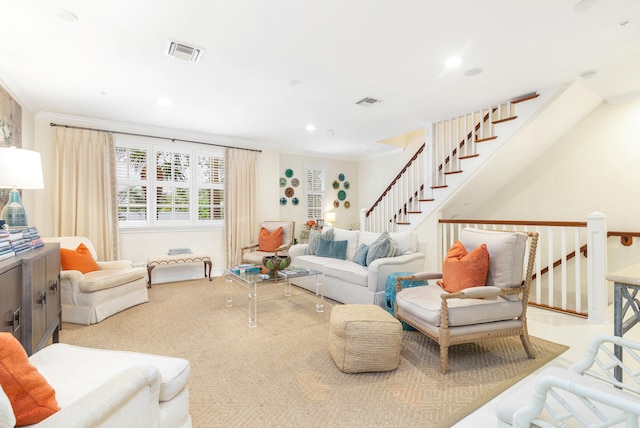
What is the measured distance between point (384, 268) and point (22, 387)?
2930 mm

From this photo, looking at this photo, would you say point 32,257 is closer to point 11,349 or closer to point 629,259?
point 11,349

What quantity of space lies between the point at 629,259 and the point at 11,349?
5.79 meters

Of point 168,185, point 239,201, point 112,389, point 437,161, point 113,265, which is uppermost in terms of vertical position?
point 437,161

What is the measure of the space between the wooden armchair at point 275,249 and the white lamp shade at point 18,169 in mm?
2931

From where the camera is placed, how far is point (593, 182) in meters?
4.27

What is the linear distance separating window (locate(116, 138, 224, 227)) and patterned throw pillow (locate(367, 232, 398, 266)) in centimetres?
312

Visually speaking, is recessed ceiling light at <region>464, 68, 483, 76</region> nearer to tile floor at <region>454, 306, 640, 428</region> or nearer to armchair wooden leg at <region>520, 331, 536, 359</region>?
armchair wooden leg at <region>520, 331, 536, 359</region>

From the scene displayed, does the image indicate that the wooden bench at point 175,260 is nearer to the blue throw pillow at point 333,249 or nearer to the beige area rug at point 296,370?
the beige area rug at point 296,370

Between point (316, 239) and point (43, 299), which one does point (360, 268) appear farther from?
point (43, 299)

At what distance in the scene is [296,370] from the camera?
2172 mm

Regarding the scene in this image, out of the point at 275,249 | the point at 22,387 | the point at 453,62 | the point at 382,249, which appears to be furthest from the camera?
the point at 275,249

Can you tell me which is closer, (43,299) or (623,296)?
(623,296)

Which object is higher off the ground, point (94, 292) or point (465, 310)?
point (465, 310)

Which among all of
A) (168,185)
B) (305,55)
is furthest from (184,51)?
(168,185)
